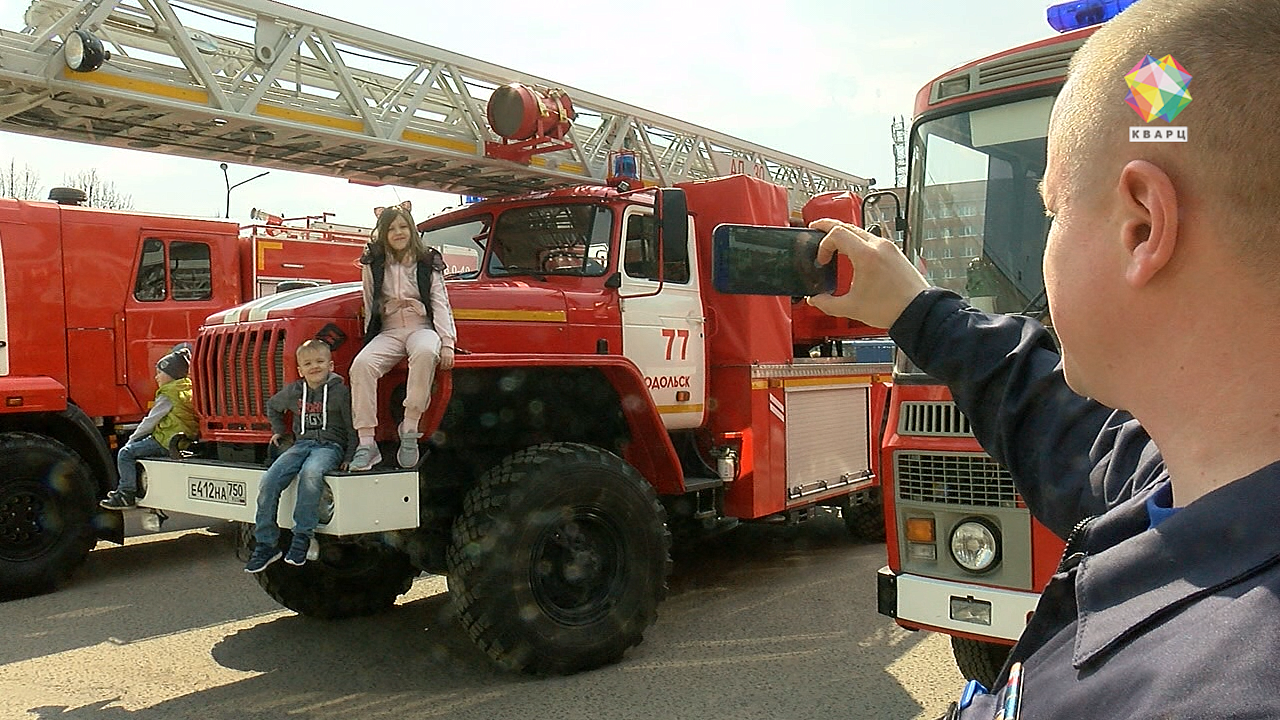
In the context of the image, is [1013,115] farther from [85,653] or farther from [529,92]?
[85,653]

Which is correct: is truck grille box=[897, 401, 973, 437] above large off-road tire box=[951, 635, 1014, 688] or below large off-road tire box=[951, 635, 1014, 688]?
above

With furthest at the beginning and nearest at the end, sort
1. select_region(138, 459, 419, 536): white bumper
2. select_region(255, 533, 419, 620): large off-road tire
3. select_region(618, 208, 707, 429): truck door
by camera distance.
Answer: select_region(618, 208, 707, 429): truck door
select_region(255, 533, 419, 620): large off-road tire
select_region(138, 459, 419, 536): white bumper

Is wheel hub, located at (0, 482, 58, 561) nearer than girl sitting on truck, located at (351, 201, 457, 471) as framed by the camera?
No

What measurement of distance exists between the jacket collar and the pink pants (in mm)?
3937

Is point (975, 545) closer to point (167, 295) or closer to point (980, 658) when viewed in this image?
point (980, 658)

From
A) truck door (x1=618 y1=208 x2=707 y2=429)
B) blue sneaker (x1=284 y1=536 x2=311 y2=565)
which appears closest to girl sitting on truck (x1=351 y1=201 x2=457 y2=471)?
blue sneaker (x1=284 y1=536 x2=311 y2=565)

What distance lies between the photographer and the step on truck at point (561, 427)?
4535 millimetres

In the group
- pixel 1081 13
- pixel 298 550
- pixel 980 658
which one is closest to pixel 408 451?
pixel 298 550

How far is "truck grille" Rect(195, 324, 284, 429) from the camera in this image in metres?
4.84

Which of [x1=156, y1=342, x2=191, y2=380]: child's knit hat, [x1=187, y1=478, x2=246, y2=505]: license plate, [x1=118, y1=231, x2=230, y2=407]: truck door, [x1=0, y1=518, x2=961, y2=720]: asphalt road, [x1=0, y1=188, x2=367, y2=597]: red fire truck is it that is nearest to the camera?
[x1=0, y1=518, x2=961, y2=720]: asphalt road

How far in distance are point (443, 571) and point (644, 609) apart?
3.34 feet

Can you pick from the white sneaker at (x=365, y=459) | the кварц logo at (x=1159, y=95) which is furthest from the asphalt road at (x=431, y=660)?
the кварц logo at (x=1159, y=95)

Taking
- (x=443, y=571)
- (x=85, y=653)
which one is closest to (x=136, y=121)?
(x=85, y=653)

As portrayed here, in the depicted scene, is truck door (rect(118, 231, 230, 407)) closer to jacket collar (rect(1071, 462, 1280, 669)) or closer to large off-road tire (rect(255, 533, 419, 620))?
large off-road tire (rect(255, 533, 419, 620))
